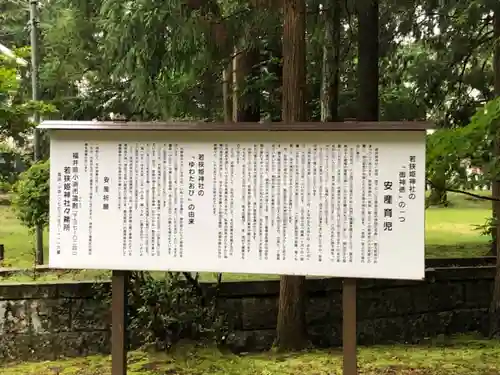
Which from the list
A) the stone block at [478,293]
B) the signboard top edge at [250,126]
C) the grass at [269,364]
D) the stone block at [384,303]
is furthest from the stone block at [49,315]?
the stone block at [478,293]

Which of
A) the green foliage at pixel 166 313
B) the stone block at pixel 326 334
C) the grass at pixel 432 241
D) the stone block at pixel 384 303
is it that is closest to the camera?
the green foliage at pixel 166 313

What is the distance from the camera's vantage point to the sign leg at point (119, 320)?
12.5 ft

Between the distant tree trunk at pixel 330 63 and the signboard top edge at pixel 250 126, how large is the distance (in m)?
3.82

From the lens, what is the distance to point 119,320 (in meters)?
3.80

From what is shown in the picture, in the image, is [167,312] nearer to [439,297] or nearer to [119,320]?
[119,320]

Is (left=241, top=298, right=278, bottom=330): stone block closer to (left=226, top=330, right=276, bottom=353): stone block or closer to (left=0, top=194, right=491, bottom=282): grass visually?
(left=226, top=330, right=276, bottom=353): stone block

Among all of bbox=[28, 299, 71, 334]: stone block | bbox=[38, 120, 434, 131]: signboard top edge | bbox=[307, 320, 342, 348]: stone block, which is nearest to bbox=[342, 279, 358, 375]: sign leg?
bbox=[38, 120, 434, 131]: signboard top edge

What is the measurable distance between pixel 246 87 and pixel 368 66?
5.20 feet

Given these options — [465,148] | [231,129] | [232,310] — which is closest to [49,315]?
[232,310]

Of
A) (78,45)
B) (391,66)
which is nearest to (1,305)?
(78,45)

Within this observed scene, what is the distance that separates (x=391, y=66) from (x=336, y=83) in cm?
292

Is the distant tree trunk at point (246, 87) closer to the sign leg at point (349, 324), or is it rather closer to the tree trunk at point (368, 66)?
the tree trunk at point (368, 66)

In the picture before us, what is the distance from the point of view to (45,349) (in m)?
5.80

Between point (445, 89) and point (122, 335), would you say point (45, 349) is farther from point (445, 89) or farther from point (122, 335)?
point (445, 89)
